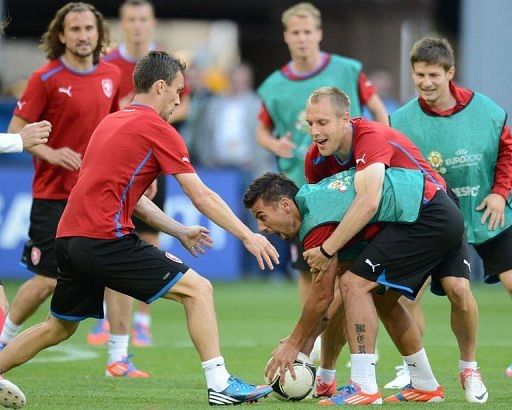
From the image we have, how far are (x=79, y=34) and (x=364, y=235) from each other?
3262mm

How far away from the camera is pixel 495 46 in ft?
61.7

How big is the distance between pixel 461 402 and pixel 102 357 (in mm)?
3770

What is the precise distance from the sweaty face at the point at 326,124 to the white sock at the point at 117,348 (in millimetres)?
2628

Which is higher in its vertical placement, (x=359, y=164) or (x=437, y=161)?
(x=359, y=164)

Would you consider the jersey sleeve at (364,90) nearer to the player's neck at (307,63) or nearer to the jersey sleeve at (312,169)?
the player's neck at (307,63)

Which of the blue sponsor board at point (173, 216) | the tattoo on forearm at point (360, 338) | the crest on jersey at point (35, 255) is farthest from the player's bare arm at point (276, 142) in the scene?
the blue sponsor board at point (173, 216)

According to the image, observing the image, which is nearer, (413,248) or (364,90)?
(413,248)

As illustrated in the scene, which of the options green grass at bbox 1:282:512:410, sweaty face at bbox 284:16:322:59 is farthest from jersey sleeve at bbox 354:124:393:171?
sweaty face at bbox 284:16:322:59

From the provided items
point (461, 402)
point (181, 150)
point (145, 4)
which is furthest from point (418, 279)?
point (145, 4)

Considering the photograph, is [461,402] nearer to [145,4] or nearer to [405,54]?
[145,4]

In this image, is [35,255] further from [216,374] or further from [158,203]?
[216,374]

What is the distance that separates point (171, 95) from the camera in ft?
25.6

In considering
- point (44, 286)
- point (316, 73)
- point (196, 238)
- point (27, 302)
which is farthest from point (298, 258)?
point (196, 238)

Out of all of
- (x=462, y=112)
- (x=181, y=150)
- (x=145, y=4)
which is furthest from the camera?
(x=145, y=4)
